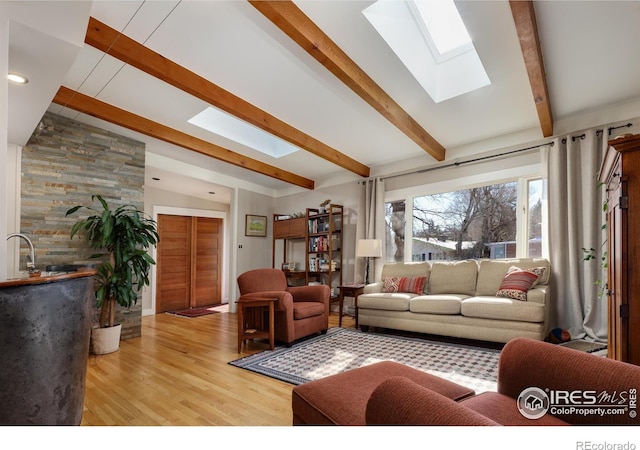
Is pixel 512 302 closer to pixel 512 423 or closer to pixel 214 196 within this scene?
pixel 512 423

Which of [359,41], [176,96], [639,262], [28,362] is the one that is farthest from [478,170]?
[28,362]

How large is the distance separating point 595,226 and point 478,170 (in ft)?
4.57

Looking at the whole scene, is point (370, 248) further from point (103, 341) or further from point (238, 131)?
point (103, 341)

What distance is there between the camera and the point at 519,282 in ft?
11.2

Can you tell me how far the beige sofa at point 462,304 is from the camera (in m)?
3.19

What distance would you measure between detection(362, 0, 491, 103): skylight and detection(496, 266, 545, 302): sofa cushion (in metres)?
1.99

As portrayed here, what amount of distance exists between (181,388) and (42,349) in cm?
124

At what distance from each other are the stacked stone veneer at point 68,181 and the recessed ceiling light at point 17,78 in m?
1.54

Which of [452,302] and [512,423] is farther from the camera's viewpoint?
[452,302]

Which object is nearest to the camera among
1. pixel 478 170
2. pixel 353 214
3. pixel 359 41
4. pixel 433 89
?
pixel 359 41

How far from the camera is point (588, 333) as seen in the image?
10.6 ft

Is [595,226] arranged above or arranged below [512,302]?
above

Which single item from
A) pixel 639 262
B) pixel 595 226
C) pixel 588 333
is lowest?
pixel 588 333

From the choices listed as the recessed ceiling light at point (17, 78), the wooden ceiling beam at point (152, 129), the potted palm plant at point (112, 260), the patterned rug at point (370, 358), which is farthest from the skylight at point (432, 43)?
the potted palm plant at point (112, 260)
